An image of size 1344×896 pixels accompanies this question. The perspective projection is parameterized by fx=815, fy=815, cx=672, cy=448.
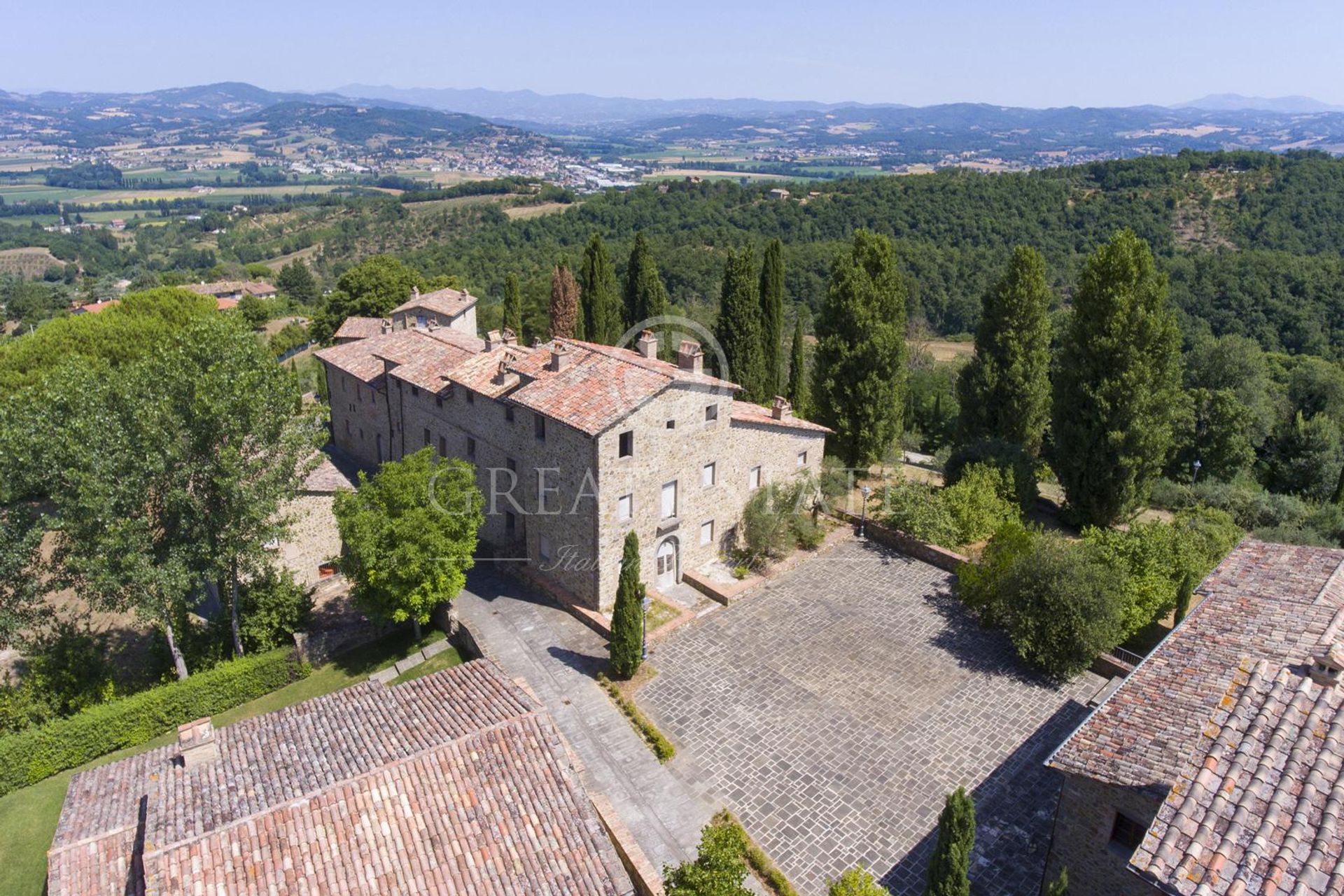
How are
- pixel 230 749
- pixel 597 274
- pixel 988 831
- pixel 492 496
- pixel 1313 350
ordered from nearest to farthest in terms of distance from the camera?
1. pixel 230 749
2. pixel 988 831
3. pixel 492 496
4. pixel 597 274
5. pixel 1313 350

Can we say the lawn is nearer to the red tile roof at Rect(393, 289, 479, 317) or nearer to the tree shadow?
the tree shadow

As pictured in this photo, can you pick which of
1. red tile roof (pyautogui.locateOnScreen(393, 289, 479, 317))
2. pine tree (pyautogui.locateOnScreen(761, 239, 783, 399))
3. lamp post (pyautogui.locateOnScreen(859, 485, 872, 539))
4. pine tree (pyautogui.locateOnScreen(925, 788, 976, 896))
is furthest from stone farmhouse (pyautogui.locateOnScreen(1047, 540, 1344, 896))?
red tile roof (pyautogui.locateOnScreen(393, 289, 479, 317))

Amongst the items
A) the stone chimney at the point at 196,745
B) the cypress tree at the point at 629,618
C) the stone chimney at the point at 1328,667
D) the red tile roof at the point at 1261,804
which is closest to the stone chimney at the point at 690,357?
the cypress tree at the point at 629,618

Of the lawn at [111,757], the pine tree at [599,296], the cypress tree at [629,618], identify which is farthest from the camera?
the pine tree at [599,296]

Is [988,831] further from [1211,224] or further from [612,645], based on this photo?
[1211,224]

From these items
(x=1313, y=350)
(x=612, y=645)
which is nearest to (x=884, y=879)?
(x=612, y=645)

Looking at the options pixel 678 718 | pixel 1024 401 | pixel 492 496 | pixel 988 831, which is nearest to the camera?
pixel 988 831

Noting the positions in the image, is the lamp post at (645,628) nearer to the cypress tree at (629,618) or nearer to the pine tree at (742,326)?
the cypress tree at (629,618)
